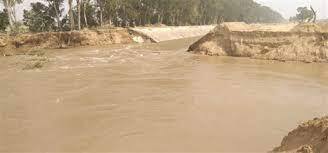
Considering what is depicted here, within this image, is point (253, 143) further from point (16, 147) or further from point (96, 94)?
point (96, 94)

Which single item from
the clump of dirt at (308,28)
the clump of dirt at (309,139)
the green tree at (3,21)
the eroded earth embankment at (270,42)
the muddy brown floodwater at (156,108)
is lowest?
the muddy brown floodwater at (156,108)

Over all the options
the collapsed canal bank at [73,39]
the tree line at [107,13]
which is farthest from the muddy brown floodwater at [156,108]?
the tree line at [107,13]

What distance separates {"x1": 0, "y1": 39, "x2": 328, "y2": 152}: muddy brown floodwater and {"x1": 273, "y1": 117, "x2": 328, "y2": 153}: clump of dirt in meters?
0.63

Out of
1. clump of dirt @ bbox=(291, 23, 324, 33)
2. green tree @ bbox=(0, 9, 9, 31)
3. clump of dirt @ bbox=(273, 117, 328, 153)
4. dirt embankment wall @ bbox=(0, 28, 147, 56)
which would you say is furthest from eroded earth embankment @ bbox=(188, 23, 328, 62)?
green tree @ bbox=(0, 9, 9, 31)

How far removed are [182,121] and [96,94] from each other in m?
2.83

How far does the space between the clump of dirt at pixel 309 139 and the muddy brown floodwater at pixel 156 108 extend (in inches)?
24.6

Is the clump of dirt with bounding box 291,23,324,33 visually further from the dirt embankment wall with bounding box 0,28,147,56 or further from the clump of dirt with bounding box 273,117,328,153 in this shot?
the dirt embankment wall with bounding box 0,28,147,56

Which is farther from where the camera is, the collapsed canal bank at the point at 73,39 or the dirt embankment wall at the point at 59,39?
the dirt embankment wall at the point at 59,39

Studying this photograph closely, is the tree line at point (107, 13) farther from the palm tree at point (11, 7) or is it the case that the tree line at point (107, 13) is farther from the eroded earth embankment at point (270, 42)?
the eroded earth embankment at point (270, 42)

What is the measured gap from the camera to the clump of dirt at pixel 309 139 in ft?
12.0

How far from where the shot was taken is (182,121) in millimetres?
6176

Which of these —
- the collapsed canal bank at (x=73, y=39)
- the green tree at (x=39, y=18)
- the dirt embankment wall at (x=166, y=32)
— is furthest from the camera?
the green tree at (x=39, y=18)

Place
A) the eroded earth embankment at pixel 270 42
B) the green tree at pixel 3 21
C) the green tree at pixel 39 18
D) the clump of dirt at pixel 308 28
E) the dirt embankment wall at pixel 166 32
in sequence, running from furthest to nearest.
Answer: the green tree at pixel 39 18, the green tree at pixel 3 21, the dirt embankment wall at pixel 166 32, the clump of dirt at pixel 308 28, the eroded earth embankment at pixel 270 42

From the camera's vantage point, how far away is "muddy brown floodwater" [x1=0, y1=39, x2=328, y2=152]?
525 centimetres
